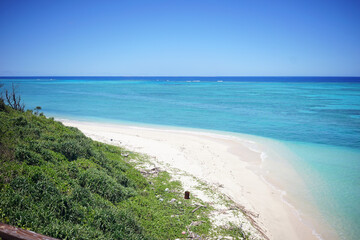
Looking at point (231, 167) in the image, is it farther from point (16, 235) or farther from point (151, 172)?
point (16, 235)

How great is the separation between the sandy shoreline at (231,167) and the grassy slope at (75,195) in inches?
154

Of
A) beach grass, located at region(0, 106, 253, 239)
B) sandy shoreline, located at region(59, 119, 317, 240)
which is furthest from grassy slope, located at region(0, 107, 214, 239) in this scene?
sandy shoreline, located at region(59, 119, 317, 240)

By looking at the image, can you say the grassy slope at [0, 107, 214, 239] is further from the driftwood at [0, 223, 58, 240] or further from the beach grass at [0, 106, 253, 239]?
the driftwood at [0, 223, 58, 240]

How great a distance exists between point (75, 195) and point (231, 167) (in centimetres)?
1296

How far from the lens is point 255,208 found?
38.8 feet

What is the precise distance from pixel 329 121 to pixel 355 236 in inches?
1194

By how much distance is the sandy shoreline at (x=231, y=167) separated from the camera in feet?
36.0

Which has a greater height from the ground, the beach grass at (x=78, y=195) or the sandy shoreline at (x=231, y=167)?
the beach grass at (x=78, y=195)

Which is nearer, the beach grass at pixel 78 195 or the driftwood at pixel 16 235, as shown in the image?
the driftwood at pixel 16 235

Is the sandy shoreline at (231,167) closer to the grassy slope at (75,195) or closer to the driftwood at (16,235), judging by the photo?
the grassy slope at (75,195)

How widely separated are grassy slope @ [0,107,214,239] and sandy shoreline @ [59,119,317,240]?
390cm

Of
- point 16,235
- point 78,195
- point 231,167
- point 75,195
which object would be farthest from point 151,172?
point 16,235

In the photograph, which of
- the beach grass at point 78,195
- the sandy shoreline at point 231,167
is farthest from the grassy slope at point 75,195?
the sandy shoreline at point 231,167

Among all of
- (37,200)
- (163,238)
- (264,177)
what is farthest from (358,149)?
(37,200)
